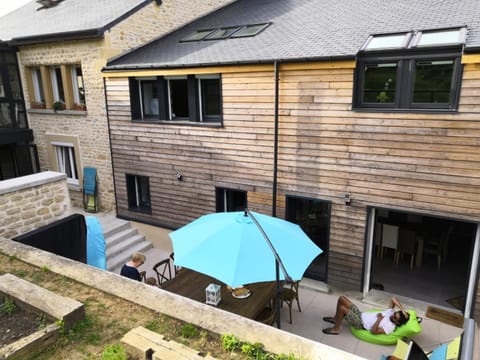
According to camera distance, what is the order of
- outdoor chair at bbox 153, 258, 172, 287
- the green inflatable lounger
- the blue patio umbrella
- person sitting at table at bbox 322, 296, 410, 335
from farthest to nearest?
1. outdoor chair at bbox 153, 258, 172, 287
2. person sitting at table at bbox 322, 296, 410, 335
3. the green inflatable lounger
4. the blue patio umbrella

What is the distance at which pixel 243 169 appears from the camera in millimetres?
8719

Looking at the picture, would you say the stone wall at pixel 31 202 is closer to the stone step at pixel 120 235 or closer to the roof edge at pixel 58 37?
the stone step at pixel 120 235

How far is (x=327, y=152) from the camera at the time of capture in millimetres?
7523

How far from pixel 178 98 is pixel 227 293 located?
5.82 m

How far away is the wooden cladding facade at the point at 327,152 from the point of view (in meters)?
6.40

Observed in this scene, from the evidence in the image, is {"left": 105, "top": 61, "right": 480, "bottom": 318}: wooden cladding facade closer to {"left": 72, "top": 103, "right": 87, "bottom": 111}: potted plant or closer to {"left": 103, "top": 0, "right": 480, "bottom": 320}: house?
{"left": 103, "top": 0, "right": 480, "bottom": 320}: house

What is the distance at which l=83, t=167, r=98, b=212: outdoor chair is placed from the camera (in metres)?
11.7

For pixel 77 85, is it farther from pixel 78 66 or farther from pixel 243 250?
pixel 243 250

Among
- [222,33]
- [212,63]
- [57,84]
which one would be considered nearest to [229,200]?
[212,63]

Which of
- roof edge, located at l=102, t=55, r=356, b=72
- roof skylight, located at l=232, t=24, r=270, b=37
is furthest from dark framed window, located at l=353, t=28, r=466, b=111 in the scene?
roof skylight, located at l=232, t=24, r=270, b=37

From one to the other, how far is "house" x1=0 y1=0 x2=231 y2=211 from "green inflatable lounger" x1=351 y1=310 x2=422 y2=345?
8480 millimetres

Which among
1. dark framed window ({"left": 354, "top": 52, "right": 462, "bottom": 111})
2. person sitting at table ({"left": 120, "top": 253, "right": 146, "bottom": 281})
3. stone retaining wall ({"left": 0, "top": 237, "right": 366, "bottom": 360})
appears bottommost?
person sitting at table ({"left": 120, "top": 253, "right": 146, "bottom": 281})

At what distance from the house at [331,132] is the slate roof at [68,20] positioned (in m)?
1.17

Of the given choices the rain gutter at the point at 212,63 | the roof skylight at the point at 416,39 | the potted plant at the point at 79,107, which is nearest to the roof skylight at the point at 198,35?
the rain gutter at the point at 212,63
